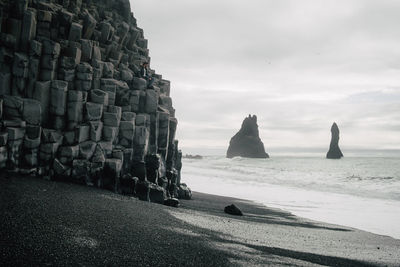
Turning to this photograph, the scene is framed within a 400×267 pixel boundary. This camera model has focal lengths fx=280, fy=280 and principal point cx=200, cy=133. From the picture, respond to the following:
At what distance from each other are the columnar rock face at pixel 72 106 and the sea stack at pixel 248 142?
113 metres

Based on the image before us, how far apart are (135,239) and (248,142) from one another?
125m

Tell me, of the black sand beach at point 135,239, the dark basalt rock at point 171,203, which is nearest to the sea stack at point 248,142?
the dark basalt rock at point 171,203

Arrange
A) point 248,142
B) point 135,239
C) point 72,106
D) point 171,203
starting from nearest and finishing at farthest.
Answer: point 135,239, point 72,106, point 171,203, point 248,142

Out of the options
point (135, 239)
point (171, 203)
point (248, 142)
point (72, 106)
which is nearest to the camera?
point (135, 239)

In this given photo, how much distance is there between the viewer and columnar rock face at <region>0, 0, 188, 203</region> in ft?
43.3

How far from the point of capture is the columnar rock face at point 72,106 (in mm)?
13203

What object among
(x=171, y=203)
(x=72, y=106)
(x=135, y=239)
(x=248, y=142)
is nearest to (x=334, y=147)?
(x=248, y=142)

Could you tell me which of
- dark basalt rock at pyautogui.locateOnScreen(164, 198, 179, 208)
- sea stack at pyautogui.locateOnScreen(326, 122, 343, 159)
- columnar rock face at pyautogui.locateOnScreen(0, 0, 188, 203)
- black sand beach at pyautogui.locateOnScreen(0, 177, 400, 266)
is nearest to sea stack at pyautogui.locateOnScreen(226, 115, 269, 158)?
sea stack at pyautogui.locateOnScreen(326, 122, 343, 159)

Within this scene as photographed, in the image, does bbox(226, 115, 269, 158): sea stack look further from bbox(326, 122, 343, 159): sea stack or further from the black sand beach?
the black sand beach

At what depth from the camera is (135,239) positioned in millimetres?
6656

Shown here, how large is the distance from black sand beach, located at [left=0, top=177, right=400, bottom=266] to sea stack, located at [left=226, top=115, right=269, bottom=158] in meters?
118

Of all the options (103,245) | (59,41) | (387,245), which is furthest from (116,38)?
(387,245)

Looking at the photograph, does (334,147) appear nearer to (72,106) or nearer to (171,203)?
(171,203)

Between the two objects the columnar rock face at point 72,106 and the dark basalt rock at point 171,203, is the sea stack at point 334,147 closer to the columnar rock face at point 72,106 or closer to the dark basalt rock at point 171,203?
the columnar rock face at point 72,106
